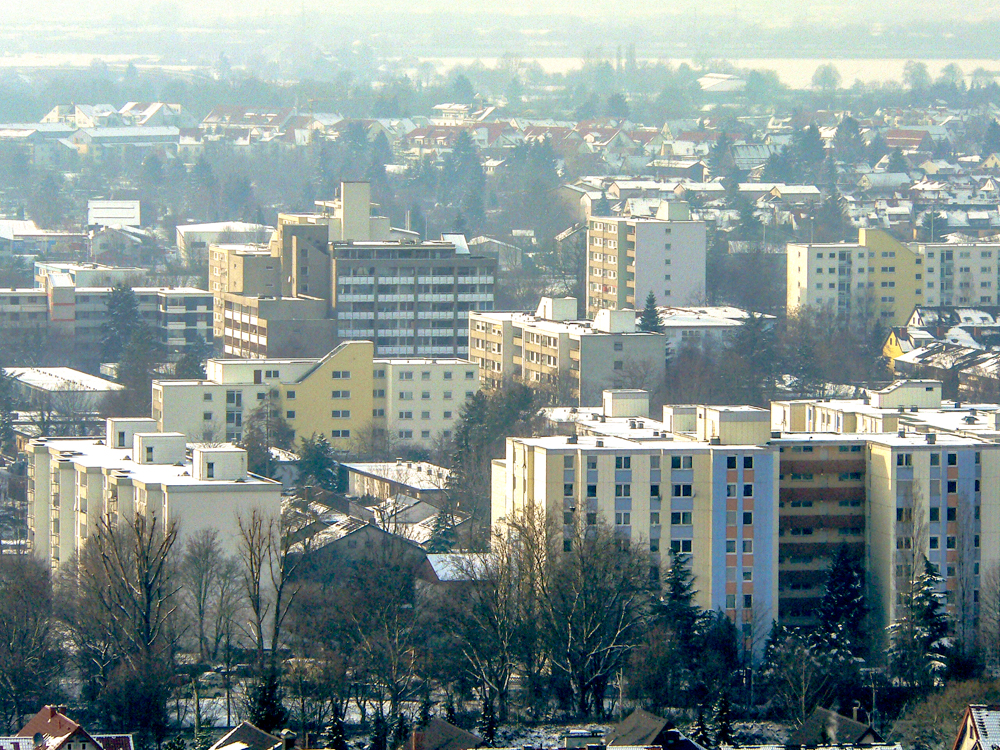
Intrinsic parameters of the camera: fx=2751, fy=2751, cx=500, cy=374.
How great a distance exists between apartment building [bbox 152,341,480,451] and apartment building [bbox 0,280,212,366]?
9.10 meters

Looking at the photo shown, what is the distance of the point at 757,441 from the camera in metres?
24.9

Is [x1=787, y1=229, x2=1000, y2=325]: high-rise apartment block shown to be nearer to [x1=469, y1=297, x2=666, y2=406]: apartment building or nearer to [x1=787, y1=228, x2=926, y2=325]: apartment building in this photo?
[x1=787, y1=228, x2=926, y2=325]: apartment building

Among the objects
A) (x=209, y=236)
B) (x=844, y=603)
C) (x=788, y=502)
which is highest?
(x=209, y=236)

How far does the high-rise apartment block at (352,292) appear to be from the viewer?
39.8m

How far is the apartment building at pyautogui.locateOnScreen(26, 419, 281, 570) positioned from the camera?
2480cm

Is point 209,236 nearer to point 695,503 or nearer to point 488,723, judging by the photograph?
point 695,503

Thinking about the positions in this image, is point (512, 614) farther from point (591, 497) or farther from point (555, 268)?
point (555, 268)

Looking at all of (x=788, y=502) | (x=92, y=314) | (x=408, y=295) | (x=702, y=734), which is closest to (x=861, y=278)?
(x=408, y=295)

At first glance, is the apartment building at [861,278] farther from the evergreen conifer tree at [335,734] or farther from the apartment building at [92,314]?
the evergreen conifer tree at [335,734]

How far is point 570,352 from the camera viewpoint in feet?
121

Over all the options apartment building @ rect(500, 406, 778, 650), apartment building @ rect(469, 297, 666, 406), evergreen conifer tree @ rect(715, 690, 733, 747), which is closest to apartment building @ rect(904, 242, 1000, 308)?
apartment building @ rect(469, 297, 666, 406)

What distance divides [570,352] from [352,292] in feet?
15.6

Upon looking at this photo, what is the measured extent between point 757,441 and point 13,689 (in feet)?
23.3

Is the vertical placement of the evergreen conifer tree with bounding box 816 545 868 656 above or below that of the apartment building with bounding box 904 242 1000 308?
below
